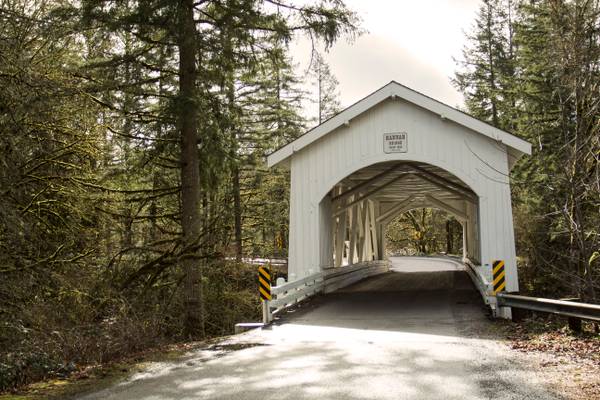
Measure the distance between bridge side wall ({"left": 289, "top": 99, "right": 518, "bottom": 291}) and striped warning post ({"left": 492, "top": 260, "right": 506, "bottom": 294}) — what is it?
2143 millimetres

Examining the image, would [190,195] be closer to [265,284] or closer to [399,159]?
[265,284]

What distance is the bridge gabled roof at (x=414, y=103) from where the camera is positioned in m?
13.6

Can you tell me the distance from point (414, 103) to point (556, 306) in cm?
649

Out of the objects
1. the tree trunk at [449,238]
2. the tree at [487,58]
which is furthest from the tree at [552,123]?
the tree trunk at [449,238]

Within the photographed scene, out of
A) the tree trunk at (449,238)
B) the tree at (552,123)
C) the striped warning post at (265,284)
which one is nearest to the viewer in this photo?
the tree at (552,123)

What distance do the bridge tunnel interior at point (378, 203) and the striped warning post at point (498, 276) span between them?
16.4 ft

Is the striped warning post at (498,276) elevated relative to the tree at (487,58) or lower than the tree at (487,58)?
lower

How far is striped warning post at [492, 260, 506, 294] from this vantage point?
11245 mm

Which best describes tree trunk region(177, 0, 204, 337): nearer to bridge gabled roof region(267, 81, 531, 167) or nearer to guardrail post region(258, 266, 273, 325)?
guardrail post region(258, 266, 273, 325)

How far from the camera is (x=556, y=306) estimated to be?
924cm

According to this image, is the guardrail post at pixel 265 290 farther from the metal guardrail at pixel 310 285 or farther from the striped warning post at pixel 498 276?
the striped warning post at pixel 498 276

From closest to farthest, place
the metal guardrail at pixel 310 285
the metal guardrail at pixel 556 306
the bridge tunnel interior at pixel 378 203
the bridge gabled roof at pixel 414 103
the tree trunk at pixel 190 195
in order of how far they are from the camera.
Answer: the metal guardrail at pixel 556 306
the metal guardrail at pixel 310 285
the tree trunk at pixel 190 195
the bridge gabled roof at pixel 414 103
the bridge tunnel interior at pixel 378 203

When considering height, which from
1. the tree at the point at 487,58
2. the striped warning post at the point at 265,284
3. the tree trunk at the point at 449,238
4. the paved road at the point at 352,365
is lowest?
the paved road at the point at 352,365

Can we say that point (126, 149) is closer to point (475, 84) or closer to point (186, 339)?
point (186, 339)
